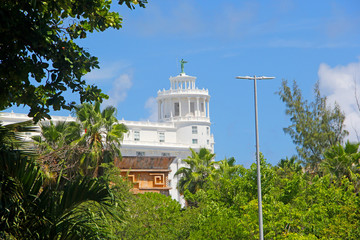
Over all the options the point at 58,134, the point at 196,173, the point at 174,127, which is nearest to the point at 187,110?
the point at 174,127

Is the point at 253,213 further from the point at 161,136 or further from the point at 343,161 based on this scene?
the point at 161,136

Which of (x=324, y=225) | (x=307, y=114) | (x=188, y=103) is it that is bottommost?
(x=324, y=225)

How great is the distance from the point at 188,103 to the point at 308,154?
70440 mm

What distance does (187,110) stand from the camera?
132 meters

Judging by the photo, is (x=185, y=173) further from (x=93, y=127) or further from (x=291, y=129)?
(x=93, y=127)

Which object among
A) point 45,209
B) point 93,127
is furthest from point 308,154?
point 45,209

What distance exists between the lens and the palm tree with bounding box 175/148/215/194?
62.5 m

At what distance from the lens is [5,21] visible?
30.3ft

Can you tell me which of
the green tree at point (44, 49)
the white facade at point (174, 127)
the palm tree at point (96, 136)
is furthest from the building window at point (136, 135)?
the green tree at point (44, 49)

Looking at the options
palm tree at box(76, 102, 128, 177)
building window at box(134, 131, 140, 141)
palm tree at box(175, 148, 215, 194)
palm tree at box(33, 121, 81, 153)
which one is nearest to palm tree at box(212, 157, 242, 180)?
palm tree at box(175, 148, 215, 194)

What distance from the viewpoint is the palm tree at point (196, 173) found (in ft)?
205

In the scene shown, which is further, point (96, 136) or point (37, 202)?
point (96, 136)

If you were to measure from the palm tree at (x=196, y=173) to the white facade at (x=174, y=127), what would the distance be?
37924mm

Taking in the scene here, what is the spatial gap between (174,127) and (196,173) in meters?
60.4
